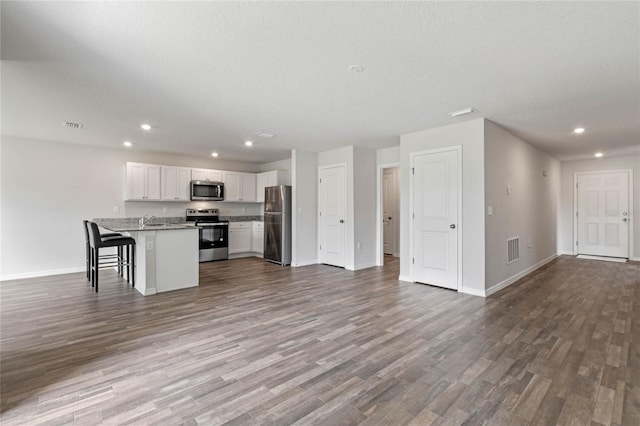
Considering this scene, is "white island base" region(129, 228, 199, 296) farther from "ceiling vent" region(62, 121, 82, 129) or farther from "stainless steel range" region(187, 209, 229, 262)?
"stainless steel range" region(187, 209, 229, 262)

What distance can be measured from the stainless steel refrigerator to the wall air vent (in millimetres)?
4059

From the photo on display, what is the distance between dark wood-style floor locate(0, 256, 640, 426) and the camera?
6.10ft

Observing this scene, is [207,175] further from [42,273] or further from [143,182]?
[42,273]

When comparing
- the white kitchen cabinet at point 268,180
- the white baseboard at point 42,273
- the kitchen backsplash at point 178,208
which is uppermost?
the white kitchen cabinet at point 268,180

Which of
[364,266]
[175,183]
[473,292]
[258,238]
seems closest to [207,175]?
[175,183]

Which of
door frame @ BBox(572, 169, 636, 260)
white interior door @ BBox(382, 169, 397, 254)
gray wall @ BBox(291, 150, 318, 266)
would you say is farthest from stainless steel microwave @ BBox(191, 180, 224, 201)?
door frame @ BBox(572, 169, 636, 260)

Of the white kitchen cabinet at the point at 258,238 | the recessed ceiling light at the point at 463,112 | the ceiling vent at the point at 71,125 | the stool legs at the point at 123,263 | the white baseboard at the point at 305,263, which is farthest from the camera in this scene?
the white kitchen cabinet at the point at 258,238

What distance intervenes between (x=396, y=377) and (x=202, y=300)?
2.77 metres

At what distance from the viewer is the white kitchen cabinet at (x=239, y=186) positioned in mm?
7500

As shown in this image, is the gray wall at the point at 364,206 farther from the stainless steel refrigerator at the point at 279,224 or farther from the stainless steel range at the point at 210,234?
the stainless steel range at the point at 210,234

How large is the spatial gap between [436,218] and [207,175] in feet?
16.8

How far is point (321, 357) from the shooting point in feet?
8.23

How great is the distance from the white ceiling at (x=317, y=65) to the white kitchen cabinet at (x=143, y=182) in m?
1.62

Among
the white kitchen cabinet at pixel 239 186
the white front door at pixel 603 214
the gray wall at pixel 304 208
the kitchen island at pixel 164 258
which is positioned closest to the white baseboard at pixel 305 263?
the gray wall at pixel 304 208
